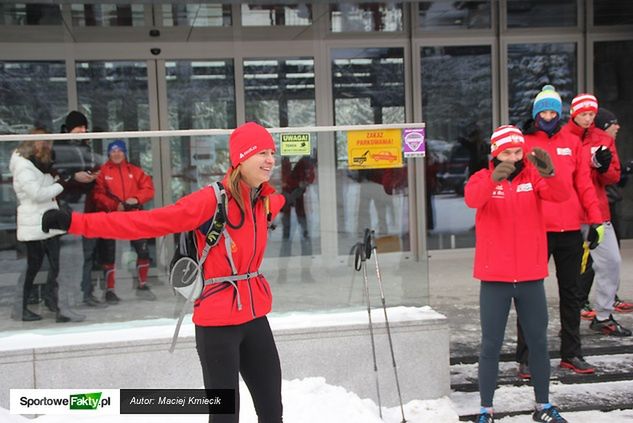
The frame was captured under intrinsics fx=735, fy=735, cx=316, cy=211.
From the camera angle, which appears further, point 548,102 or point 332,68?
point 332,68

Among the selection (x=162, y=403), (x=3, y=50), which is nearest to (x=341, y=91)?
(x=3, y=50)

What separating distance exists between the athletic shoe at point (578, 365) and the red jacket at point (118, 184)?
133 inches

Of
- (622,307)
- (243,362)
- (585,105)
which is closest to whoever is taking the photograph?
(243,362)

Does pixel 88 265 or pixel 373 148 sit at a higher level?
pixel 373 148

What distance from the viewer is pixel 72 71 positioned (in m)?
9.66

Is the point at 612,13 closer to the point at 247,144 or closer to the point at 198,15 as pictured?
the point at 198,15

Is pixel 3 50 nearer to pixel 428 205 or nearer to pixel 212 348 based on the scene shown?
pixel 428 205

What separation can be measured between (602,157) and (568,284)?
1200 millimetres

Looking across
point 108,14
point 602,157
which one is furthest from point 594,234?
point 108,14

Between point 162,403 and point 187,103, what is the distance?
20.9ft

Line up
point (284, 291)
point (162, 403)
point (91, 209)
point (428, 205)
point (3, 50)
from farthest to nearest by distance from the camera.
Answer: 1. point (428, 205)
2. point (3, 50)
3. point (284, 291)
4. point (91, 209)
5. point (162, 403)

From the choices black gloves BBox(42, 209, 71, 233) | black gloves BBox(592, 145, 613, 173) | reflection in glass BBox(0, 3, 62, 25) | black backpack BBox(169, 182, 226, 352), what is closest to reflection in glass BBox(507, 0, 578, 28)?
black gloves BBox(592, 145, 613, 173)

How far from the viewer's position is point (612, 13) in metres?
11.0

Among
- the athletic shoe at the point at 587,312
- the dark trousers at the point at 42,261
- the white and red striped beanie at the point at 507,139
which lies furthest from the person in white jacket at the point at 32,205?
the athletic shoe at the point at 587,312
